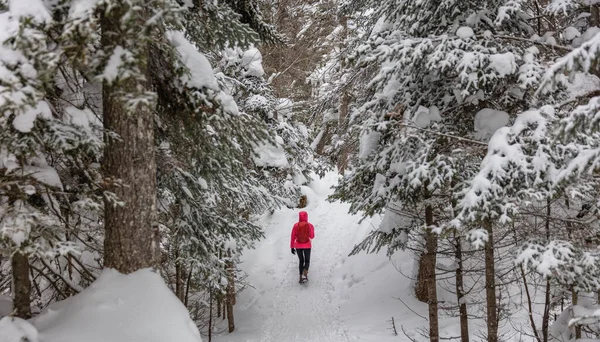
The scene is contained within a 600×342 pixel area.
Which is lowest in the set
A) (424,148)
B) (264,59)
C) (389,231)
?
(389,231)

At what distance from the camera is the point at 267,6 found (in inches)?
305

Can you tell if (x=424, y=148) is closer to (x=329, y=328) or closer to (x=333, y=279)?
(x=329, y=328)

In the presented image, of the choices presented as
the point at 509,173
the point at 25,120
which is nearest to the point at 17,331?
the point at 25,120

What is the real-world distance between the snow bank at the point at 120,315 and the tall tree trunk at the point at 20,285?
0.17 metres

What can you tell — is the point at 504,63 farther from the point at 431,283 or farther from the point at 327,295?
the point at 327,295

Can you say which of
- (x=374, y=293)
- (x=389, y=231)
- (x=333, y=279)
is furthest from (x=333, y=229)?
(x=389, y=231)

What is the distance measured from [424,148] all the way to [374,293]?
20.3 feet

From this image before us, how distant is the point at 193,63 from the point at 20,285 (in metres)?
2.63

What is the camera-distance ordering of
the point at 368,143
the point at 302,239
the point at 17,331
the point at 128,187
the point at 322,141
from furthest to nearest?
the point at 322,141 < the point at 302,239 < the point at 368,143 < the point at 128,187 < the point at 17,331

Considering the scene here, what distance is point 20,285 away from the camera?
11.6 ft

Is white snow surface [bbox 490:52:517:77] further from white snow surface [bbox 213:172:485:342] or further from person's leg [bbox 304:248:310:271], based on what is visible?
person's leg [bbox 304:248:310:271]

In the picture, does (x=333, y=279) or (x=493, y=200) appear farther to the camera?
(x=333, y=279)

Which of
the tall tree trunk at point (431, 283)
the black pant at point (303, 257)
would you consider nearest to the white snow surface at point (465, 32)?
the tall tree trunk at point (431, 283)

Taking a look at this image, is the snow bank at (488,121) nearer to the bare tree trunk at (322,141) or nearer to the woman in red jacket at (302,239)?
the woman in red jacket at (302,239)
